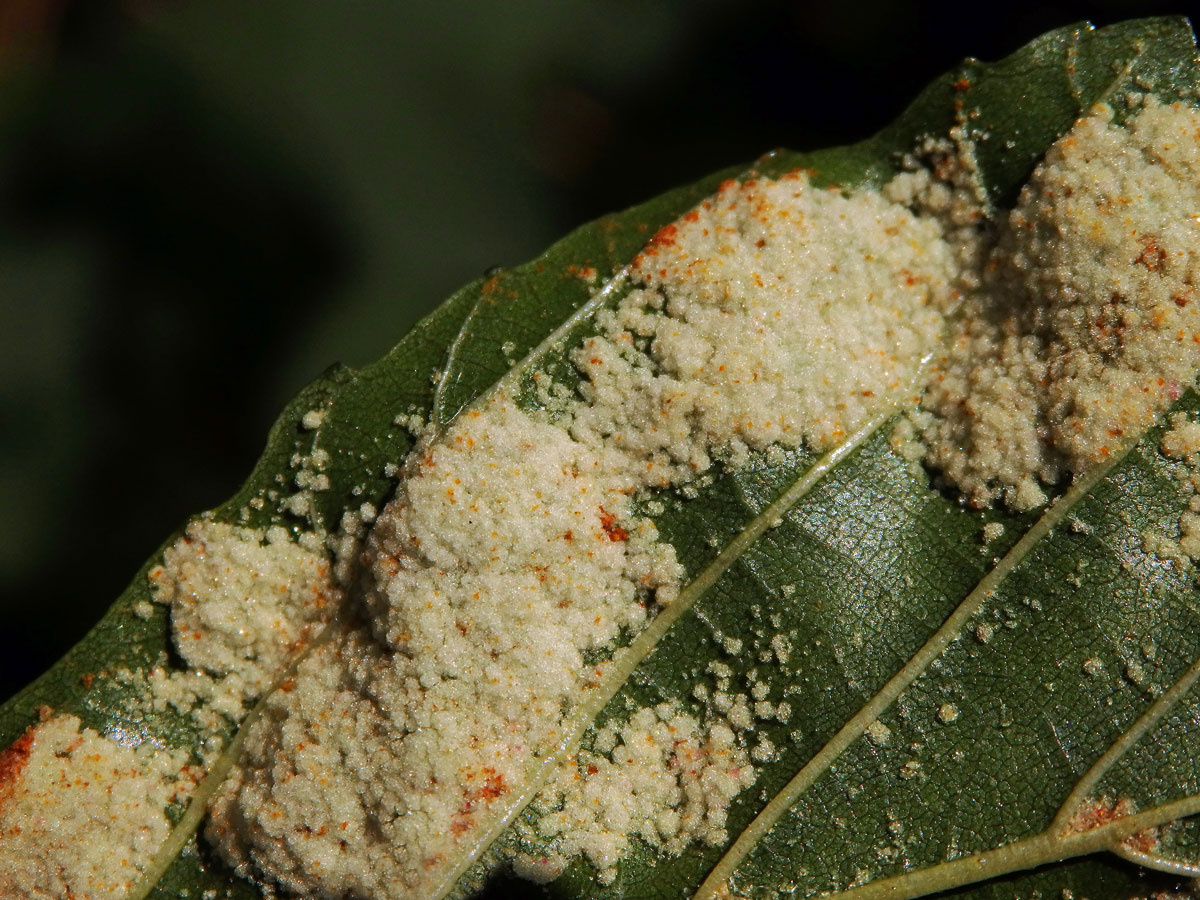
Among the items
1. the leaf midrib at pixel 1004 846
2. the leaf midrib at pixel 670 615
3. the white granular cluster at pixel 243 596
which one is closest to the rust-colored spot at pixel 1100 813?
the leaf midrib at pixel 1004 846

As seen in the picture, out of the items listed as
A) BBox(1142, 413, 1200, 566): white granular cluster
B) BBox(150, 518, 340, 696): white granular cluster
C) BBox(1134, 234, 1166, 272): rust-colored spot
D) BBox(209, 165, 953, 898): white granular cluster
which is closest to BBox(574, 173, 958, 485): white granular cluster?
BBox(209, 165, 953, 898): white granular cluster

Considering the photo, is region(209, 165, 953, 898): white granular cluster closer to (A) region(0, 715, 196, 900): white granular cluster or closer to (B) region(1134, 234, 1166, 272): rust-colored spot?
(A) region(0, 715, 196, 900): white granular cluster

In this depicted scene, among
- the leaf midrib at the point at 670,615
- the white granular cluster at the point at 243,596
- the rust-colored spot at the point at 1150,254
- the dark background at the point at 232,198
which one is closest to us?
the rust-colored spot at the point at 1150,254

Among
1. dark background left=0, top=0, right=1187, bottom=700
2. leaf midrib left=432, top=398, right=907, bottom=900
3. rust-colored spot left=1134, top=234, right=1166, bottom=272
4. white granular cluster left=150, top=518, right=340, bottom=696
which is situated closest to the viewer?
rust-colored spot left=1134, top=234, right=1166, bottom=272

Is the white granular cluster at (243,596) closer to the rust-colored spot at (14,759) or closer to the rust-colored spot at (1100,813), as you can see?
the rust-colored spot at (14,759)

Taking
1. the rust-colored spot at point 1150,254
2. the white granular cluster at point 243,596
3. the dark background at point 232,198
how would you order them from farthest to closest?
the dark background at point 232,198 < the white granular cluster at point 243,596 < the rust-colored spot at point 1150,254

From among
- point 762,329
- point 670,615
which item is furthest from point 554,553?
point 762,329
